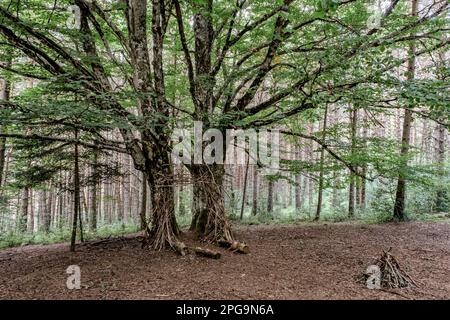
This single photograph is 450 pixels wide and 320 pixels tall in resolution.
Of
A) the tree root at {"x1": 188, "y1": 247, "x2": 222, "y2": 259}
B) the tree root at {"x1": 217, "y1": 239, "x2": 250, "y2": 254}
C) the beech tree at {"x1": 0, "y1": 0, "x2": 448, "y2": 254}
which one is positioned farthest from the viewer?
the tree root at {"x1": 217, "y1": 239, "x2": 250, "y2": 254}

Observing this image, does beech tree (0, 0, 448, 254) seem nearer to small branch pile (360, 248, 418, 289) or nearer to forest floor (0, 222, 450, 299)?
forest floor (0, 222, 450, 299)

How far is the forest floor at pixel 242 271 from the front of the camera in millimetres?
3424

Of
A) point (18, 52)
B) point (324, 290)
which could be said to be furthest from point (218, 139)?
point (18, 52)

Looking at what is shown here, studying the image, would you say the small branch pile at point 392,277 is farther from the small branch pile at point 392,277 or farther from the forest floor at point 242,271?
the forest floor at point 242,271

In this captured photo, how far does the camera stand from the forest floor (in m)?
3.42

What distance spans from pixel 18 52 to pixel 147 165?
3.27 m

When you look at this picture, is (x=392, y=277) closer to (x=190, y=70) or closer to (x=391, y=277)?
(x=391, y=277)

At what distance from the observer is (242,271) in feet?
13.7

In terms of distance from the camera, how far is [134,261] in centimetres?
482

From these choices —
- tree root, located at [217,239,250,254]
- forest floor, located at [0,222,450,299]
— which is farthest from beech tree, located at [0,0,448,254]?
forest floor, located at [0,222,450,299]

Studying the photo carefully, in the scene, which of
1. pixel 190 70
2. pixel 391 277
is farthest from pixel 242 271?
pixel 190 70

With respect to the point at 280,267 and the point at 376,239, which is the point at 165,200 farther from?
the point at 376,239

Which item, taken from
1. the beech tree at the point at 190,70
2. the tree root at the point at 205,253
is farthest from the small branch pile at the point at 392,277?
the tree root at the point at 205,253
